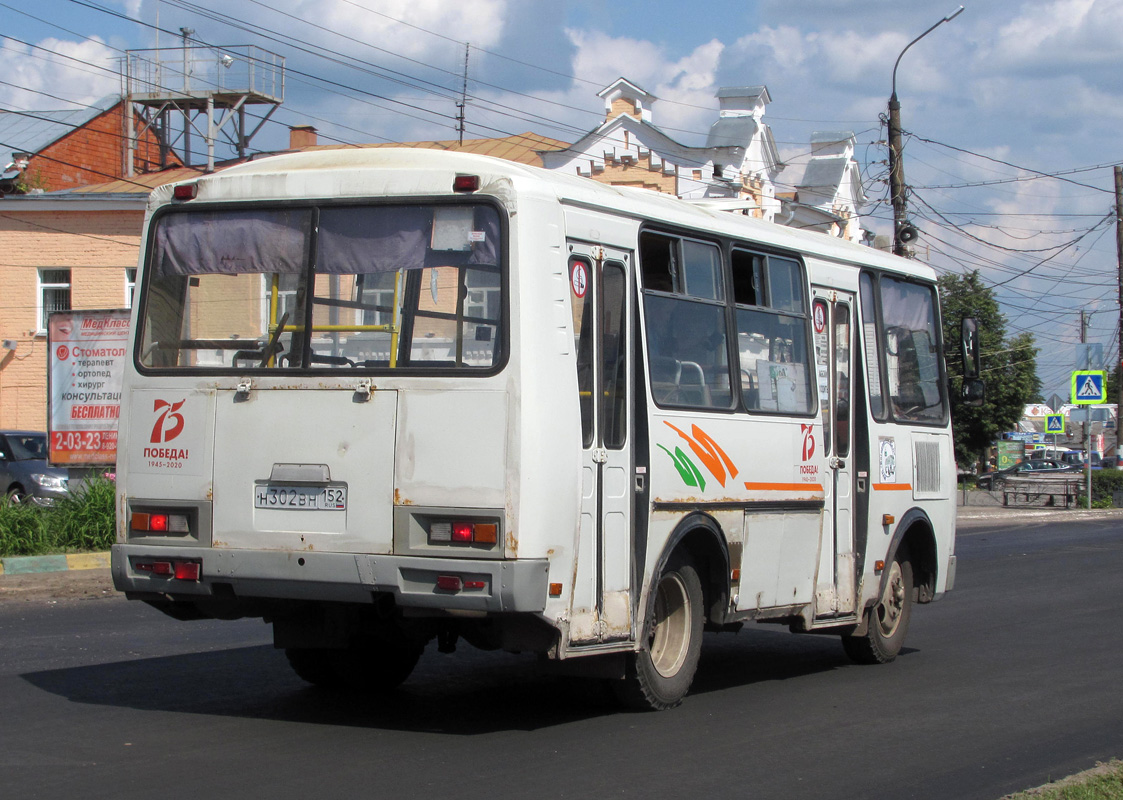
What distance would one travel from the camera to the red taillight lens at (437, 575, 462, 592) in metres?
6.47

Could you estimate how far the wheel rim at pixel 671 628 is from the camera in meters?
7.92

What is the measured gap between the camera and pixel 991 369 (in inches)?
2095

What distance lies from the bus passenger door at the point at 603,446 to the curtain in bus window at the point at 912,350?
12.5 ft

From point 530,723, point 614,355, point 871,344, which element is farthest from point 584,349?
point 871,344

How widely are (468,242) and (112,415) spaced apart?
12.6m

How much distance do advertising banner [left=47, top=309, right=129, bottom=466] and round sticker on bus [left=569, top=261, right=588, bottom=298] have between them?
12.3 metres

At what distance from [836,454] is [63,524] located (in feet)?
32.8

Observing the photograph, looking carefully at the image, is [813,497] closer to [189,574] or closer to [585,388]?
[585,388]

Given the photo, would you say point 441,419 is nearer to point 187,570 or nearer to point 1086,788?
point 187,570

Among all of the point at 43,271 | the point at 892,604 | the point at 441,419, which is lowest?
the point at 892,604

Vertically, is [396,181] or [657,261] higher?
[396,181]

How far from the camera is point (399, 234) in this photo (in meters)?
6.93

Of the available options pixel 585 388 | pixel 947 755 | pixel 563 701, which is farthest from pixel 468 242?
pixel 947 755

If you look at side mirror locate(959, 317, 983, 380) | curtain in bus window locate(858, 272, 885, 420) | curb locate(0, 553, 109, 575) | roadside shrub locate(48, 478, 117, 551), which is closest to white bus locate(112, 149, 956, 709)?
curtain in bus window locate(858, 272, 885, 420)
